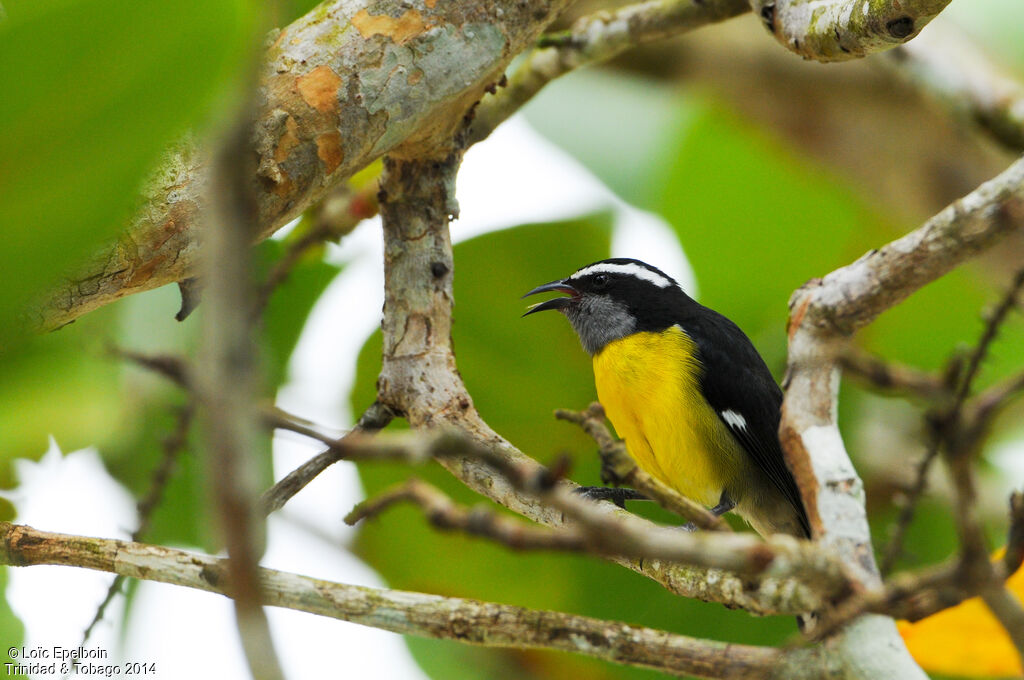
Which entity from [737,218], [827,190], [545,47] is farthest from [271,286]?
[827,190]

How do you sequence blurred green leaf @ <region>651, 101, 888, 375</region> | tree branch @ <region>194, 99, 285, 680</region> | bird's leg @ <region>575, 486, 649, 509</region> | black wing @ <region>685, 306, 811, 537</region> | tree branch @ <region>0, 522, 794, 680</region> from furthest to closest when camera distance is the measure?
blurred green leaf @ <region>651, 101, 888, 375</region>, black wing @ <region>685, 306, 811, 537</region>, bird's leg @ <region>575, 486, 649, 509</region>, tree branch @ <region>0, 522, 794, 680</region>, tree branch @ <region>194, 99, 285, 680</region>

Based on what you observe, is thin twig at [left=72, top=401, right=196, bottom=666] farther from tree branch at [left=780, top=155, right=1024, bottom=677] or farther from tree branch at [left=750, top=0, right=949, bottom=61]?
→ tree branch at [left=750, top=0, right=949, bottom=61]

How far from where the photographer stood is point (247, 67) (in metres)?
0.83

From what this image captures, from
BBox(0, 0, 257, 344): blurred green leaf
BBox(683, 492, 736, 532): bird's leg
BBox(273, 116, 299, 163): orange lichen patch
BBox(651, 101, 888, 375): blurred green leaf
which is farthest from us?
BBox(651, 101, 888, 375): blurred green leaf

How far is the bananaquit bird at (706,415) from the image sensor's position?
352 centimetres

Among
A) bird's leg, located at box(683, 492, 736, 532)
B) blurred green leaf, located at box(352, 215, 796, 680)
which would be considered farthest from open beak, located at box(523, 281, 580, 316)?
→ bird's leg, located at box(683, 492, 736, 532)

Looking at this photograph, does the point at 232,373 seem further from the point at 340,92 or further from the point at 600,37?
the point at 600,37

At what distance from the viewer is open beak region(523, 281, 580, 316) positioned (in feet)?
13.1

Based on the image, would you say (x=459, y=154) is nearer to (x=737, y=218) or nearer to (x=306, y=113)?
(x=306, y=113)

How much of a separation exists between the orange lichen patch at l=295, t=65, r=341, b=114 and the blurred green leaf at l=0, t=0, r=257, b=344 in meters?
1.22

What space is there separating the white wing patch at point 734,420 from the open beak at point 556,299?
844 millimetres

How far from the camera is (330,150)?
2197 mm

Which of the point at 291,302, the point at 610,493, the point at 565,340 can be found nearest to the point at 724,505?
the point at 610,493

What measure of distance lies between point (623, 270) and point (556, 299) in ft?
1.02
